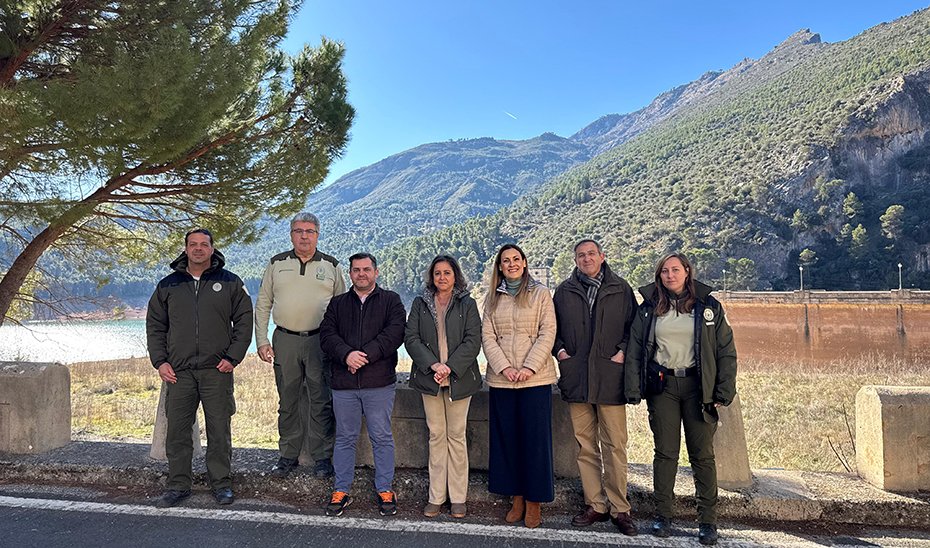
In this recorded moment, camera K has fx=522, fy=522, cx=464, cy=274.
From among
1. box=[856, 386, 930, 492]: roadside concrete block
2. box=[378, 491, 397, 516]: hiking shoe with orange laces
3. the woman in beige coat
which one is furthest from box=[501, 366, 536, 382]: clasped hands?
box=[856, 386, 930, 492]: roadside concrete block

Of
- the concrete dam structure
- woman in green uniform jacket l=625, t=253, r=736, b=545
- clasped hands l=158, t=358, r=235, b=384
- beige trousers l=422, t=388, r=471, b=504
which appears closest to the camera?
woman in green uniform jacket l=625, t=253, r=736, b=545

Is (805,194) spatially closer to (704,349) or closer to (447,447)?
(704,349)

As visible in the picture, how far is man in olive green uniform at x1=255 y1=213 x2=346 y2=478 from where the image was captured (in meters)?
4.06

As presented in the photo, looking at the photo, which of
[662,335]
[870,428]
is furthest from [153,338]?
[870,428]

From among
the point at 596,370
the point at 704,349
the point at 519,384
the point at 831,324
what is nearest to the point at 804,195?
the point at 831,324

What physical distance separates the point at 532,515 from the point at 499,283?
1.57 metres

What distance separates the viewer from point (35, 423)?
4.52m

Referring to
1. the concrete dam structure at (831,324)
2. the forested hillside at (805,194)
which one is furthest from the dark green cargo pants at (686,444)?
the forested hillside at (805,194)

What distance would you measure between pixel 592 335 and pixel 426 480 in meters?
1.66

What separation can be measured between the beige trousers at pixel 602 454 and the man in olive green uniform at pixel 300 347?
1.94 m

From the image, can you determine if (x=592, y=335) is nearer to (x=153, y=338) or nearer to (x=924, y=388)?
(x=924, y=388)

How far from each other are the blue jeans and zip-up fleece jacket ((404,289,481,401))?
1.01 ft

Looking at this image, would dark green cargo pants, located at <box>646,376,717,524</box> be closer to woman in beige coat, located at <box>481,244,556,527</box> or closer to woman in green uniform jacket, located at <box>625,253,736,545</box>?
woman in green uniform jacket, located at <box>625,253,736,545</box>

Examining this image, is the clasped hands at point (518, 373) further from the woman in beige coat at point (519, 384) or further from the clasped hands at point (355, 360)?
the clasped hands at point (355, 360)
